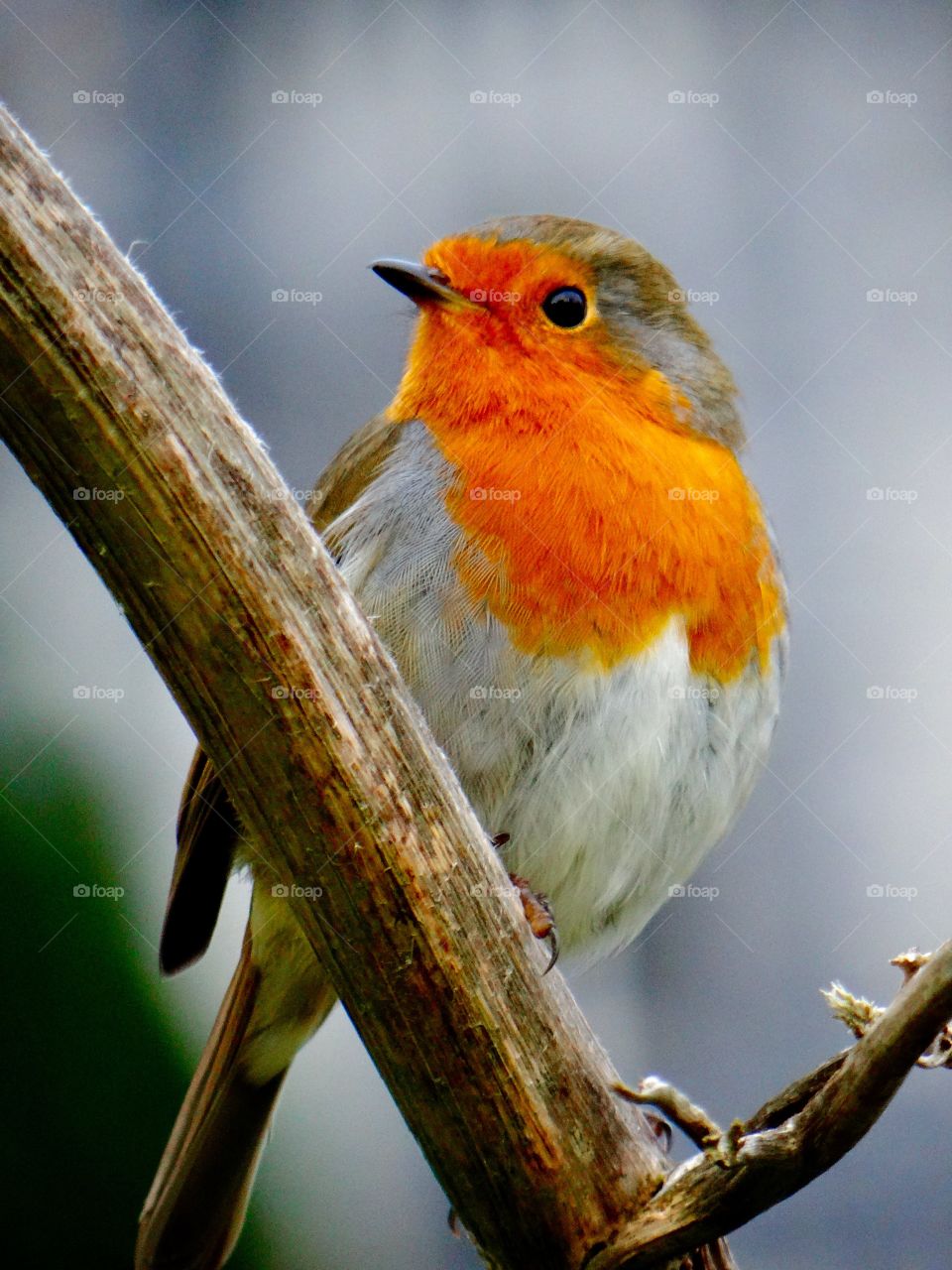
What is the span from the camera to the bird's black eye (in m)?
2.50

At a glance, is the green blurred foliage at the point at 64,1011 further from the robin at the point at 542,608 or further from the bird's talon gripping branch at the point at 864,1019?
the bird's talon gripping branch at the point at 864,1019

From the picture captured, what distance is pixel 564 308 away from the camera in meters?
2.51

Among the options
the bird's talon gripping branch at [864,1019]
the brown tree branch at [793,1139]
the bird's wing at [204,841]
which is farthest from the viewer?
the bird's wing at [204,841]

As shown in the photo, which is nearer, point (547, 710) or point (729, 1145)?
point (729, 1145)

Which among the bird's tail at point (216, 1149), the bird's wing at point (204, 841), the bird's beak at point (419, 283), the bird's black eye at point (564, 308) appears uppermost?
the bird's black eye at point (564, 308)

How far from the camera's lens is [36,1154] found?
6.79 feet

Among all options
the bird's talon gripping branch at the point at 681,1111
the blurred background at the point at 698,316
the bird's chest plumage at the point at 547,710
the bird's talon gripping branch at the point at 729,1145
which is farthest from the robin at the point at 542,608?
the bird's talon gripping branch at the point at 729,1145

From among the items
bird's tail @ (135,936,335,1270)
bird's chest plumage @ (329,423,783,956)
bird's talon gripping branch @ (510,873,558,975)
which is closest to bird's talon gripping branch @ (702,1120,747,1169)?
bird's talon gripping branch @ (510,873,558,975)

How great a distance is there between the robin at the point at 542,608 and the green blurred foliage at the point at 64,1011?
212 mm

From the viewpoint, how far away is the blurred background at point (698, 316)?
11.8ft

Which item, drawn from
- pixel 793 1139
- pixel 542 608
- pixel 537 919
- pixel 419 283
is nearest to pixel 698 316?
pixel 419 283

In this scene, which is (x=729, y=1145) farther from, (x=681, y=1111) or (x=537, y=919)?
(x=537, y=919)

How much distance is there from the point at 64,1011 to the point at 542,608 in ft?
3.21

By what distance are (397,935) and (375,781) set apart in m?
0.20
